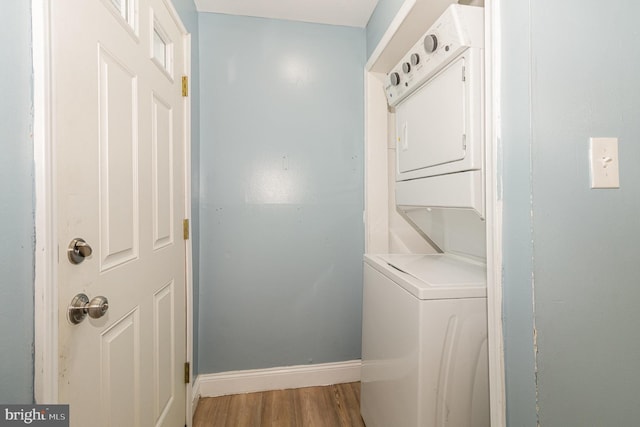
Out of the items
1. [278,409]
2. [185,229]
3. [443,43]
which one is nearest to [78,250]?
[185,229]

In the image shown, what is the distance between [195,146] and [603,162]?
187 centimetres

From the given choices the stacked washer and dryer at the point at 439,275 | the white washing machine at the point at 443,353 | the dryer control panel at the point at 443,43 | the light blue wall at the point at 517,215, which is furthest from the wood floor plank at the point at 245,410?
the dryer control panel at the point at 443,43

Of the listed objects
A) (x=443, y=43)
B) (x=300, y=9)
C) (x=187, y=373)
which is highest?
(x=300, y=9)

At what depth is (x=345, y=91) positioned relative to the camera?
2.02 m

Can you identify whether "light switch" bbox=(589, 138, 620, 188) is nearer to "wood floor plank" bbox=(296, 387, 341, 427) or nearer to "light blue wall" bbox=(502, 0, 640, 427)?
"light blue wall" bbox=(502, 0, 640, 427)

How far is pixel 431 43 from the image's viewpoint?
1198 mm

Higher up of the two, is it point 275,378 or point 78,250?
point 78,250

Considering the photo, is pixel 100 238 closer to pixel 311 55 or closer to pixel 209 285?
pixel 209 285

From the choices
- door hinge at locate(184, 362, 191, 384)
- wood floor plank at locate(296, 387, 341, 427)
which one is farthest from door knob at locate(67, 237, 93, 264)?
wood floor plank at locate(296, 387, 341, 427)

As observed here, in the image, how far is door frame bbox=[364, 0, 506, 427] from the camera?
83cm

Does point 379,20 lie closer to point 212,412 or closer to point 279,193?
point 279,193

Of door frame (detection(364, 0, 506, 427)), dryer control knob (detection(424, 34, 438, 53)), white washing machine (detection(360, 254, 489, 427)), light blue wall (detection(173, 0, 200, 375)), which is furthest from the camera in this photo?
light blue wall (detection(173, 0, 200, 375))

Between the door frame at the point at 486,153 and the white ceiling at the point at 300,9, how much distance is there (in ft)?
1.00

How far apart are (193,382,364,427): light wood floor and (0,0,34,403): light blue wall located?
4.40 ft
